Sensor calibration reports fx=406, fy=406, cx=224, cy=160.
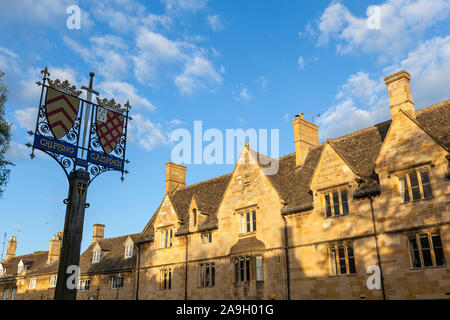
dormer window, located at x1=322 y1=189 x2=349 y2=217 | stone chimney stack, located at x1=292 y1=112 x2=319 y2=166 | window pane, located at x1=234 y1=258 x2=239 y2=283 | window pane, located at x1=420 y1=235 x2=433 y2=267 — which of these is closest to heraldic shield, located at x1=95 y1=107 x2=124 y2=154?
dormer window, located at x1=322 y1=189 x2=349 y2=217

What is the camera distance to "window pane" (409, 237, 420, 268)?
66.5 ft

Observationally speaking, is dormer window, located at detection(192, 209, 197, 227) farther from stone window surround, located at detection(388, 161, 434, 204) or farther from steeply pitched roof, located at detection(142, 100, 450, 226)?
stone window surround, located at detection(388, 161, 434, 204)

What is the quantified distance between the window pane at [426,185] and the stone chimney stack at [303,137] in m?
10.4

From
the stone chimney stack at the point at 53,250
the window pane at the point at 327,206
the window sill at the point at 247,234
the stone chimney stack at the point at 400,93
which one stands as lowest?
the window sill at the point at 247,234

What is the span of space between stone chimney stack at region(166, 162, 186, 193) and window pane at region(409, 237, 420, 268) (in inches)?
1012

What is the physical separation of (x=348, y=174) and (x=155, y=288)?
1957cm

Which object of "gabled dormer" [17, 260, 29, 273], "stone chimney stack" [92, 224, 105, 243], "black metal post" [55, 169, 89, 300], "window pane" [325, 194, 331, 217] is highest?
"stone chimney stack" [92, 224, 105, 243]

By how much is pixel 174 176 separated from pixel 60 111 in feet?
93.0

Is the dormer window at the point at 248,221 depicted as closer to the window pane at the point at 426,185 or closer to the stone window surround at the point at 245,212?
the stone window surround at the point at 245,212

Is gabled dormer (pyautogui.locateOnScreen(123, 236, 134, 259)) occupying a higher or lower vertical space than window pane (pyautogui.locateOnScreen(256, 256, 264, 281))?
higher

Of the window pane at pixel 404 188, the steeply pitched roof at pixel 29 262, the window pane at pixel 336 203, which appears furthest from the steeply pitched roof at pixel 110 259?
the window pane at pixel 404 188

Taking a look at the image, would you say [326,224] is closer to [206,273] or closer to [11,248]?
[206,273]

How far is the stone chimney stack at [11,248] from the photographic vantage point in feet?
236

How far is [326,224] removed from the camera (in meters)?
24.2
